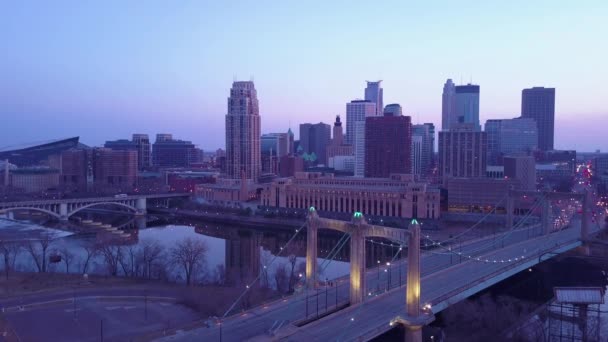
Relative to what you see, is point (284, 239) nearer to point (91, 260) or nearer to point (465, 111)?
point (91, 260)

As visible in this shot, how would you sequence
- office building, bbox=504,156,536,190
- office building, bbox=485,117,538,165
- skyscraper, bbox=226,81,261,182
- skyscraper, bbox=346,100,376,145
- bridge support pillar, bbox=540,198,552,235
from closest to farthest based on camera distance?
bridge support pillar, bbox=540,198,552,235 → office building, bbox=504,156,536,190 → skyscraper, bbox=226,81,261,182 → office building, bbox=485,117,538,165 → skyscraper, bbox=346,100,376,145

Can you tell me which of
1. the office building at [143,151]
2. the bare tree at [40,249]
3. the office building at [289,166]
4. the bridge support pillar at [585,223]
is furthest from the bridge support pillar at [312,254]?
the office building at [143,151]

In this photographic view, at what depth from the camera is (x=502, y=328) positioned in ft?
30.1

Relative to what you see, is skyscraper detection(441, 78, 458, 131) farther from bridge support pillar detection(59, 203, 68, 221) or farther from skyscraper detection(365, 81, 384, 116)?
bridge support pillar detection(59, 203, 68, 221)

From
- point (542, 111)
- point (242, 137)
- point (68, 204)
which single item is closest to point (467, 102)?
point (542, 111)

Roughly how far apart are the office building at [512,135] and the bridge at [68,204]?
4808 centimetres

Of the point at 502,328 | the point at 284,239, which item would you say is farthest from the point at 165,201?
the point at 502,328

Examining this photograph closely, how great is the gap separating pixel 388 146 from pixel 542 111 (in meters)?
45.9

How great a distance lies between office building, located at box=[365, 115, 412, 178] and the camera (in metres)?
41.6

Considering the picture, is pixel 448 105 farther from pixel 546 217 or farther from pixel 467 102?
pixel 546 217

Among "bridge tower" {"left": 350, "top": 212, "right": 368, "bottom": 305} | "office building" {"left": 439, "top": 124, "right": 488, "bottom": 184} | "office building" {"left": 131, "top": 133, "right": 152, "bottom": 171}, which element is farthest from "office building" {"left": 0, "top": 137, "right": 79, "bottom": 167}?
"bridge tower" {"left": 350, "top": 212, "right": 368, "bottom": 305}

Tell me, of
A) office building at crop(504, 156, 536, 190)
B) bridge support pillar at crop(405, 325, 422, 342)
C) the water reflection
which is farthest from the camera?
office building at crop(504, 156, 536, 190)

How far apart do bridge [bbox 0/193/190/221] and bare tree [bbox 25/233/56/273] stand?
16.8ft

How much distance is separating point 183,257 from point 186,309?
3.85 meters
